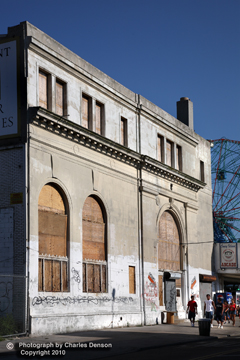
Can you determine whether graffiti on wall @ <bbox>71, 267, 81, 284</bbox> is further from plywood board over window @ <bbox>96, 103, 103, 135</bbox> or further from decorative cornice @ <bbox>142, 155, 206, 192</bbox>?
decorative cornice @ <bbox>142, 155, 206, 192</bbox>

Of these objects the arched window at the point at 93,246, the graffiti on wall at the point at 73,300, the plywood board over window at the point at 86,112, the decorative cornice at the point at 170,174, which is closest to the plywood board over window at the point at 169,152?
the decorative cornice at the point at 170,174

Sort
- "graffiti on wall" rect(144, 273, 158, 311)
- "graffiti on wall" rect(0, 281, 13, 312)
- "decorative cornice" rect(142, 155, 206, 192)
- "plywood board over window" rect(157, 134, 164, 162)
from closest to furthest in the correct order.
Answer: "graffiti on wall" rect(0, 281, 13, 312) → "graffiti on wall" rect(144, 273, 158, 311) → "decorative cornice" rect(142, 155, 206, 192) → "plywood board over window" rect(157, 134, 164, 162)

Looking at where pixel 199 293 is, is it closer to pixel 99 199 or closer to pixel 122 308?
pixel 122 308

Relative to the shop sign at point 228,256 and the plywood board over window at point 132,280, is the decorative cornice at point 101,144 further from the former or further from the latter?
the shop sign at point 228,256

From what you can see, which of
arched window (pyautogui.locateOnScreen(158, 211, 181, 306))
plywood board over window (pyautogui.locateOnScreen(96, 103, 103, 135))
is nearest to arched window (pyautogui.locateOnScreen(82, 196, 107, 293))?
plywood board over window (pyautogui.locateOnScreen(96, 103, 103, 135))

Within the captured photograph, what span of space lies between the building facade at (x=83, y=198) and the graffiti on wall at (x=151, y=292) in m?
0.09

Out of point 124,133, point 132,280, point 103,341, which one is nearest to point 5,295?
point 103,341

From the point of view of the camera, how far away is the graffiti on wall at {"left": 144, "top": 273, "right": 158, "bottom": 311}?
1236 inches

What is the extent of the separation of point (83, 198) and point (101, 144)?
125 inches

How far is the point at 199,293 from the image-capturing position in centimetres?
3919

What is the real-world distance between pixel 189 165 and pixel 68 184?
51.0 feet

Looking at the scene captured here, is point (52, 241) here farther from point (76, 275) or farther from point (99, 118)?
point (99, 118)

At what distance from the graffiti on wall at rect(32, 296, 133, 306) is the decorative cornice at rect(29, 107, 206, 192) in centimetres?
758

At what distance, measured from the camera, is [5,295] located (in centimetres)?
2245
